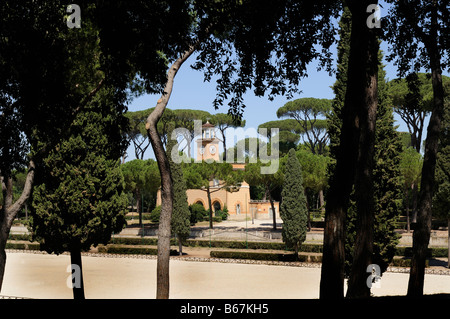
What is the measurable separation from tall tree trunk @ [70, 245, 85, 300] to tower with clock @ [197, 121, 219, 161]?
3995cm

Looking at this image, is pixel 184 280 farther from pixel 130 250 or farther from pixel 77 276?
pixel 130 250

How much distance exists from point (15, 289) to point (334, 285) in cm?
1433

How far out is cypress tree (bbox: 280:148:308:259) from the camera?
87.2 feet

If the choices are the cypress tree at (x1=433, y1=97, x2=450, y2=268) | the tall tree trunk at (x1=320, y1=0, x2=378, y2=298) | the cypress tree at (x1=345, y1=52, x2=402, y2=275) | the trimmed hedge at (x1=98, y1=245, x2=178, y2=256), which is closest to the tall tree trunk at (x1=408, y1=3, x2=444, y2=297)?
the tall tree trunk at (x1=320, y1=0, x2=378, y2=298)

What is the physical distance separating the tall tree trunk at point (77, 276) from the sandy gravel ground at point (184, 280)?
111 centimetres

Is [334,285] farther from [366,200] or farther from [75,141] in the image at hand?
[75,141]

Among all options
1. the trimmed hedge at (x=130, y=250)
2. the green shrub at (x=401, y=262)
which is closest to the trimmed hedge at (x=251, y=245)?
the trimmed hedge at (x=130, y=250)

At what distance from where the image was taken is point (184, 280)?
19.0 m

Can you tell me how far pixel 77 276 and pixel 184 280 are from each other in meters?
5.73

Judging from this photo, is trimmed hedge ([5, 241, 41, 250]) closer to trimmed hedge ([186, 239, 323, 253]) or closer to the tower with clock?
trimmed hedge ([186, 239, 323, 253])

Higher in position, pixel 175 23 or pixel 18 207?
pixel 175 23

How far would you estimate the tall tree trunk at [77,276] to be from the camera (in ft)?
46.2
